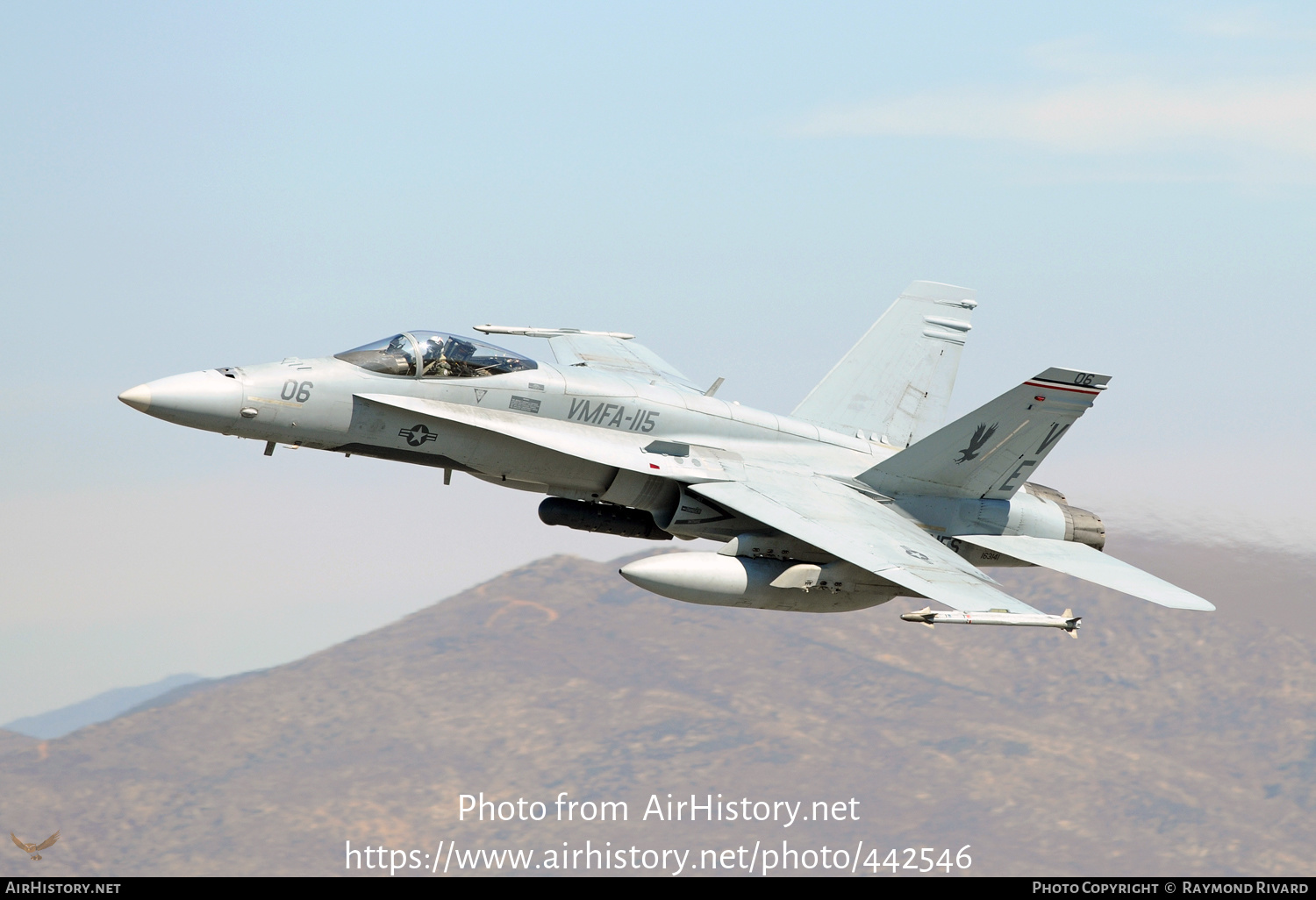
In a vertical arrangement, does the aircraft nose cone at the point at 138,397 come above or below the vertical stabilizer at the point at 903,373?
below

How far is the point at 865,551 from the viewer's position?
19.8 metres

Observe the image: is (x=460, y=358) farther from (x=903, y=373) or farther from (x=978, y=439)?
(x=903, y=373)

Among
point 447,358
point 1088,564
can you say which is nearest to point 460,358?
point 447,358

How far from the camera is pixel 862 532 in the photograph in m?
20.6

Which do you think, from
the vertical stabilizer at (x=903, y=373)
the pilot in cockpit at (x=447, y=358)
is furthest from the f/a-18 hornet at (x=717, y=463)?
the vertical stabilizer at (x=903, y=373)

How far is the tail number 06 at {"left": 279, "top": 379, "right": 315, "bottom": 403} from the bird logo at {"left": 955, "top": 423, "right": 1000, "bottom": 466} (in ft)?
32.7

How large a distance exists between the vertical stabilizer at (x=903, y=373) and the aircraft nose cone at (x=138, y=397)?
1150cm

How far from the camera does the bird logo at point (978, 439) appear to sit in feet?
72.8

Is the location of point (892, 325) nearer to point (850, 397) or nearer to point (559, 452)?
point (850, 397)

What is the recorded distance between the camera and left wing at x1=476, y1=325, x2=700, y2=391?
2458cm

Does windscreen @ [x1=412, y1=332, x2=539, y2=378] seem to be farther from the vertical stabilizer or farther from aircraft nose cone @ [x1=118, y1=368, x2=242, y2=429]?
the vertical stabilizer

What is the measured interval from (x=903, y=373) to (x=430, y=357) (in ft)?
33.3

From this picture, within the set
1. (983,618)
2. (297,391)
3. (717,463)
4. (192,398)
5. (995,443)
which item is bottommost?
(983,618)

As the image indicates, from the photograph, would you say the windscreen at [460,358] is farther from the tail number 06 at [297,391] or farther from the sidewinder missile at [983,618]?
the sidewinder missile at [983,618]
